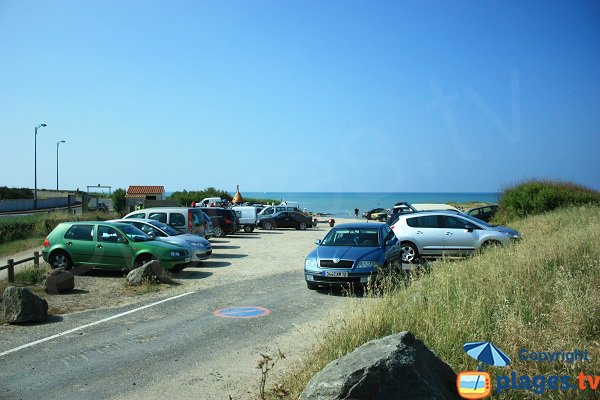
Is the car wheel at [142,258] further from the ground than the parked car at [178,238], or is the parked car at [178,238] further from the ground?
the parked car at [178,238]

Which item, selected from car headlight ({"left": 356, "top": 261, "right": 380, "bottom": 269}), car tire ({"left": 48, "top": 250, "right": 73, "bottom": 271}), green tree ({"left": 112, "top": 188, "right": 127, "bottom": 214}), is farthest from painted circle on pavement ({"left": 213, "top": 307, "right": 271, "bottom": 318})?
green tree ({"left": 112, "top": 188, "right": 127, "bottom": 214})

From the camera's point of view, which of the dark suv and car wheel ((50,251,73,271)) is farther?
the dark suv

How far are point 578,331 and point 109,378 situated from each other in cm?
552

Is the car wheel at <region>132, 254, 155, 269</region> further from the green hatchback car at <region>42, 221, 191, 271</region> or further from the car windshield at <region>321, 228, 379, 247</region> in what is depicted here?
the car windshield at <region>321, 228, 379, 247</region>

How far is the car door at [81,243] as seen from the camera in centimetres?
1511

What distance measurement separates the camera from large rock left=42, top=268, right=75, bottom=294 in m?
12.1

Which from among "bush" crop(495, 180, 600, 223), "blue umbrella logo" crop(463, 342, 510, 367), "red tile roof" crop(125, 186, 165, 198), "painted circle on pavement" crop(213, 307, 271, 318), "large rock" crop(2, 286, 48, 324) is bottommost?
"painted circle on pavement" crop(213, 307, 271, 318)

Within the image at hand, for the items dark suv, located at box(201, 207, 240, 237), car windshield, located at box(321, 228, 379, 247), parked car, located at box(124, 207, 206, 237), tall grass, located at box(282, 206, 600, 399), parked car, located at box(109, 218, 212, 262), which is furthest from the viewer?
dark suv, located at box(201, 207, 240, 237)

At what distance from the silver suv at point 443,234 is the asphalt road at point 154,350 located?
6587mm

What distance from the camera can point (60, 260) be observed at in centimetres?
1533

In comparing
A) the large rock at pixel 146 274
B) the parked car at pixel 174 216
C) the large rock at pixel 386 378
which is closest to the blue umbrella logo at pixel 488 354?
the large rock at pixel 386 378

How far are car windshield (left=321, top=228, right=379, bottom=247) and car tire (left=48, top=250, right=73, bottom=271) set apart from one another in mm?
7746

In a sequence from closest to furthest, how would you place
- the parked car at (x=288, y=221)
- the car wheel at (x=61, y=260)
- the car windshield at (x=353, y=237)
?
1. the car windshield at (x=353, y=237)
2. the car wheel at (x=61, y=260)
3. the parked car at (x=288, y=221)

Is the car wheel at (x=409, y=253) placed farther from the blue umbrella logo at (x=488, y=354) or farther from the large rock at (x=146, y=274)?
the blue umbrella logo at (x=488, y=354)
